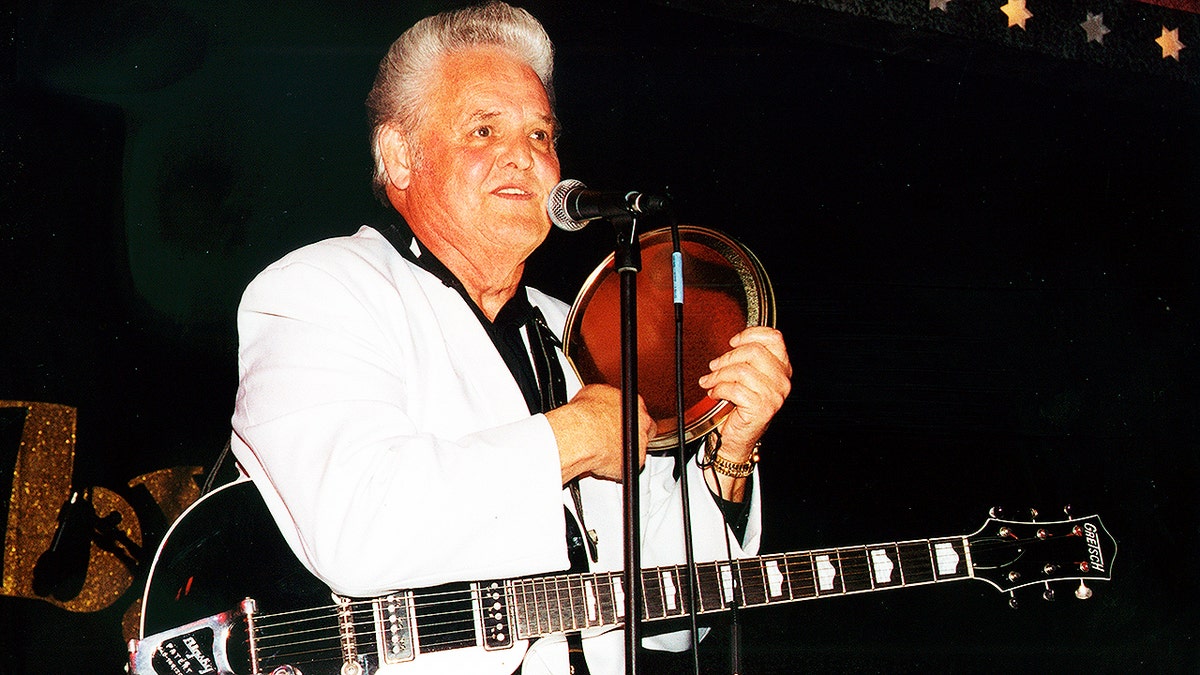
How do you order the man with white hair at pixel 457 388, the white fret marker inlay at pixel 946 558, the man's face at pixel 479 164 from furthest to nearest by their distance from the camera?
the white fret marker inlay at pixel 946 558, the man's face at pixel 479 164, the man with white hair at pixel 457 388

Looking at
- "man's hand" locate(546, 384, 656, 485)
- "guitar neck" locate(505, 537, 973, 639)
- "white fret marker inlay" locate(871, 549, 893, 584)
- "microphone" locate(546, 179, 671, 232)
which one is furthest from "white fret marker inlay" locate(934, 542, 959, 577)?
"microphone" locate(546, 179, 671, 232)

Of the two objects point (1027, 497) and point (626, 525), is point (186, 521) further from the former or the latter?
point (1027, 497)

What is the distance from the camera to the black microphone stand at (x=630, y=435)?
126cm

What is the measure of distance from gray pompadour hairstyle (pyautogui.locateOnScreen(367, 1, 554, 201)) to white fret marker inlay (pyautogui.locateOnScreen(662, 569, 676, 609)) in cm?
81

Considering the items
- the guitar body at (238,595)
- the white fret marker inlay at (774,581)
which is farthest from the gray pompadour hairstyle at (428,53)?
the white fret marker inlay at (774,581)

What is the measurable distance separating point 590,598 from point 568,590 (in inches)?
1.6

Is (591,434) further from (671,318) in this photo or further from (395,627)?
(395,627)

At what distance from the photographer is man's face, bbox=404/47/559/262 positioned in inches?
68.7

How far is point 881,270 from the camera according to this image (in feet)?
7.04

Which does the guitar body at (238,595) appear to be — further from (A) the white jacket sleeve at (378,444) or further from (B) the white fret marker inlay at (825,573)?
(B) the white fret marker inlay at (825,573)

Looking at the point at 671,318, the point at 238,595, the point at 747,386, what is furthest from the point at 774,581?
the point at 238,595

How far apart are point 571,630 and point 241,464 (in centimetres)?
57

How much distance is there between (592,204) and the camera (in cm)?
141

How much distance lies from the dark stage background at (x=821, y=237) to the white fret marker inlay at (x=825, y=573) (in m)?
0.09
